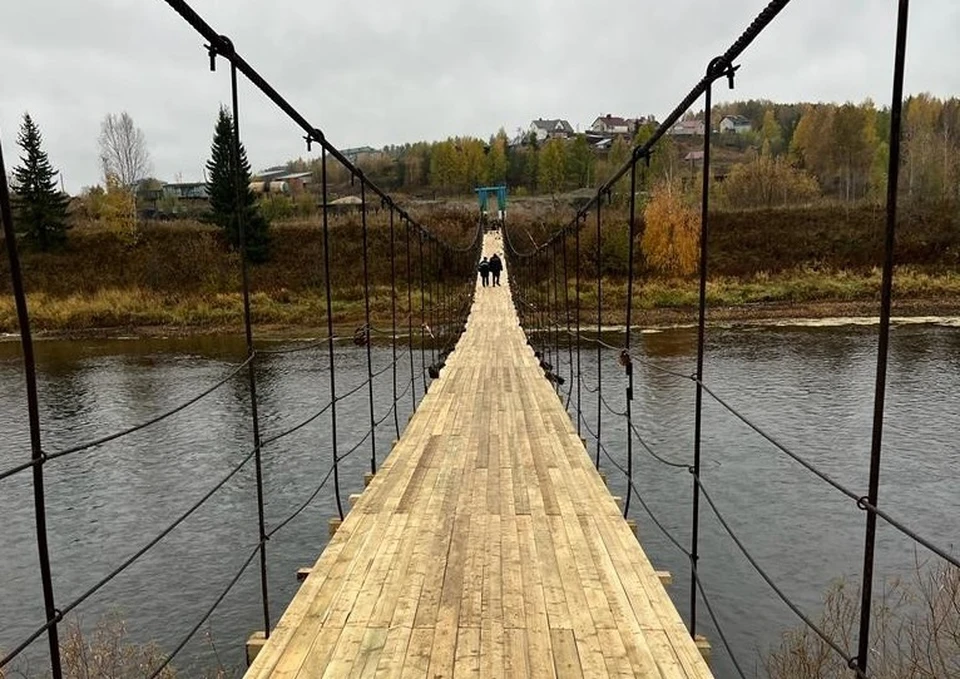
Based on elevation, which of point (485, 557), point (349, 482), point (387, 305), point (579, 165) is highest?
point (579, 165)

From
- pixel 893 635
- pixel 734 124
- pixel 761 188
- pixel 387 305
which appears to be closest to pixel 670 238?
pixel 387 305

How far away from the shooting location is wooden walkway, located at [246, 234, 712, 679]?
2346 mm

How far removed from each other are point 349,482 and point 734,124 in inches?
3341

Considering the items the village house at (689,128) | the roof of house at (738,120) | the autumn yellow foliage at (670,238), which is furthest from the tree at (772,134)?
the autumn yellow foliage at (670,238)

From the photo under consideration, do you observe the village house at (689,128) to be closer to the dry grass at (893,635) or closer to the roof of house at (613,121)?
the roof of house at (613,121)

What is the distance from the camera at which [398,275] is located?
29656mm

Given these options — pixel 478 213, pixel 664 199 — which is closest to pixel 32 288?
pixel 478 213

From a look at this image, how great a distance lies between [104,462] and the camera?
34.0 ft

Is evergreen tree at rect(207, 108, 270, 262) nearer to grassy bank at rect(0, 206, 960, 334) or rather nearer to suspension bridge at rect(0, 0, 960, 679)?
grassy bank at rect(0, 206, 960, 334)

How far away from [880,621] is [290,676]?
5.41 meters

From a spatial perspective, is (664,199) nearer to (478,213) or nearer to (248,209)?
(478,213)

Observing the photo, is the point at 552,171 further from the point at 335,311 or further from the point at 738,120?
the point at 738,120

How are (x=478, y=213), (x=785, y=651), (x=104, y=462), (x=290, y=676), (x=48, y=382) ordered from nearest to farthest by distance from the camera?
1. (x=290, y=676)
2. (x=785, y=651)
3. (x=104, y=462)
4. (x=48, y=382)
5. (x=478, y=213)

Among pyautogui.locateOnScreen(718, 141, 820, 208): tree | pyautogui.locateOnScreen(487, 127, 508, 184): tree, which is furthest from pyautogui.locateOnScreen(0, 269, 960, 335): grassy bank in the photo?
pyautogui.locateOnScreen(487, 127, 508, 184): tree
